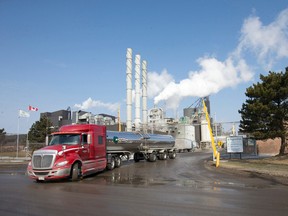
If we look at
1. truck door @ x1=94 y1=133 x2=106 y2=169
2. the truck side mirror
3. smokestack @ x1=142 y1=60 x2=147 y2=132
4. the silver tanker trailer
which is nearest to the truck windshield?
truck door @ x1=94 y1=133 x2=106 y2=169

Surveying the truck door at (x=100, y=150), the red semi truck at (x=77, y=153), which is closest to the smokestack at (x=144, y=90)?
the red semi truck at (x=77, y=153)

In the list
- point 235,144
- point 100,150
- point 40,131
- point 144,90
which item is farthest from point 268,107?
point 144,90

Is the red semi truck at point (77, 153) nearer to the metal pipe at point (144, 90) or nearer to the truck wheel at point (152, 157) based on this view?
the truck wheel at point (152, 157)

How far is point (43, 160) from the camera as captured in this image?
15516mm

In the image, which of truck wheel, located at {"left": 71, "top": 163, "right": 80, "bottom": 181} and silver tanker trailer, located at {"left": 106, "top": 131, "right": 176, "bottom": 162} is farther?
silver tanker trailer, located at {"left": 106, "top": 131, "right": 176, "bottom": 162}

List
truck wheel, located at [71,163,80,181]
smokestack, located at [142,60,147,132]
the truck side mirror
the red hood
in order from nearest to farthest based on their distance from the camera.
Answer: the red hood < truck wheel, located at [71,163,80,181] < the truck side mirror < smokestack, located at [142,60,147,132]

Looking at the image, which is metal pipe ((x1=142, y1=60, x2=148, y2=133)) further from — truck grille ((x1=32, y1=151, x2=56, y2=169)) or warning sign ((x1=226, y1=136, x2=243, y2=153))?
truck grille ((x1=32, y1=151, x2=56, y2=169))

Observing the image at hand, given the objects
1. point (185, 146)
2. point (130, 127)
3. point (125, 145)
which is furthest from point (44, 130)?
point (125, 145)

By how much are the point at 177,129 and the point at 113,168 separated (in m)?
48.7

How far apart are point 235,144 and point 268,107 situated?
485 cm

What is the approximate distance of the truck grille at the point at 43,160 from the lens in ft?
50.6

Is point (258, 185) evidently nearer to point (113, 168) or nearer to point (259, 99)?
point (113, 168)

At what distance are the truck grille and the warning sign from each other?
810 inches

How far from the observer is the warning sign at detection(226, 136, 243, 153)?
31.0 metres
